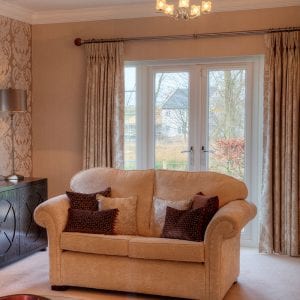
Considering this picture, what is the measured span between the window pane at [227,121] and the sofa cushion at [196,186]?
118cm

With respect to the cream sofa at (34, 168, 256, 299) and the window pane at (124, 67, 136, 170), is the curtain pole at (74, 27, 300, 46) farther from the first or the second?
the cream sofa at (34, 168, 256, 299)

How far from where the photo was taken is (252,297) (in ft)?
12.9

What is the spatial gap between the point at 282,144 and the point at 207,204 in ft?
4.85

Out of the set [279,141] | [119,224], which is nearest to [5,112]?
[119,224]

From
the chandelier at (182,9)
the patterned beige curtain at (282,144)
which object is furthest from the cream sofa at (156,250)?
the chandelier at (182,9)

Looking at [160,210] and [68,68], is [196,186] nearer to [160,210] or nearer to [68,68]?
[160,210]

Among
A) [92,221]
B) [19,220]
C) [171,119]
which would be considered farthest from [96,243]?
[171,119]

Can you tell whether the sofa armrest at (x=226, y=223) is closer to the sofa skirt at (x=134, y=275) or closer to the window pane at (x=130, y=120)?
the sofa skirt at (x=134, y=275)

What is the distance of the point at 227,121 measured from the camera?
553 centimetres

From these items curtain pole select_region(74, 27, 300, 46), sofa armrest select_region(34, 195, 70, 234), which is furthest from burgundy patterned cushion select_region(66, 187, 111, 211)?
curtain pole select_region(74, 27, 300, 46)

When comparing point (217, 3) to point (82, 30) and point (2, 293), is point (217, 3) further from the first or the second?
point (2, 293)

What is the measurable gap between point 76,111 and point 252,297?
309 centimetres

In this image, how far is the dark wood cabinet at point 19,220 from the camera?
4703mm

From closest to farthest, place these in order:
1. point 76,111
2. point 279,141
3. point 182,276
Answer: point 182,276
point 279,141
point 76,111
